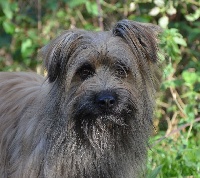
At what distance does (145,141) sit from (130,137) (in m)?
0.20

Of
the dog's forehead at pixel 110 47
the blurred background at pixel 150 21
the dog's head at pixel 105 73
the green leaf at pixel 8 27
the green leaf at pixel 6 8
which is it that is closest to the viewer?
the dog's head at pixel 105 73

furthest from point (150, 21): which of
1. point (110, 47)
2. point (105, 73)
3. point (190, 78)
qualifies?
point (105, 73)

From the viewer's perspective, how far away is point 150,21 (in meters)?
9.14

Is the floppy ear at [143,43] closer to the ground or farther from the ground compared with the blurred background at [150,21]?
farther from the ground

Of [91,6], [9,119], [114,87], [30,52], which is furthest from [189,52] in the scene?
[114,87]

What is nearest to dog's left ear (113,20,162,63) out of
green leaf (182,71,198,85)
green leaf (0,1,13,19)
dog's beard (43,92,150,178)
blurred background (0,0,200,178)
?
dog's beard (43,92,150,178)

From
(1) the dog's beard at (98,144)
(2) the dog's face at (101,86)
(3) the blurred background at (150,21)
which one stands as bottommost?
(3) the blurred background at (150,21)

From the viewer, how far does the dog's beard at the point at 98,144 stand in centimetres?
476

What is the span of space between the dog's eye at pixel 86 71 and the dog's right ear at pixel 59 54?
0.12 m

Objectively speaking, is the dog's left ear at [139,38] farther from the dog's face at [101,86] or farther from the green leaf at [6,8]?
the green leaf at [6,8]

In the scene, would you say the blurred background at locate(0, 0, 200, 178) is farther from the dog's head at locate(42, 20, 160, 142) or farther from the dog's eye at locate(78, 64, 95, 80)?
the dog's eye at locate(78, 64, 95, 80)

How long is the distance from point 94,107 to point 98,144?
1.33ft

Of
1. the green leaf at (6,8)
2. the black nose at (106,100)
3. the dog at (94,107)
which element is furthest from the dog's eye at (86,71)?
the green leaf at (6,8)

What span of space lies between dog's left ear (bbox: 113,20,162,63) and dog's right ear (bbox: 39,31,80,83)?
327mm
